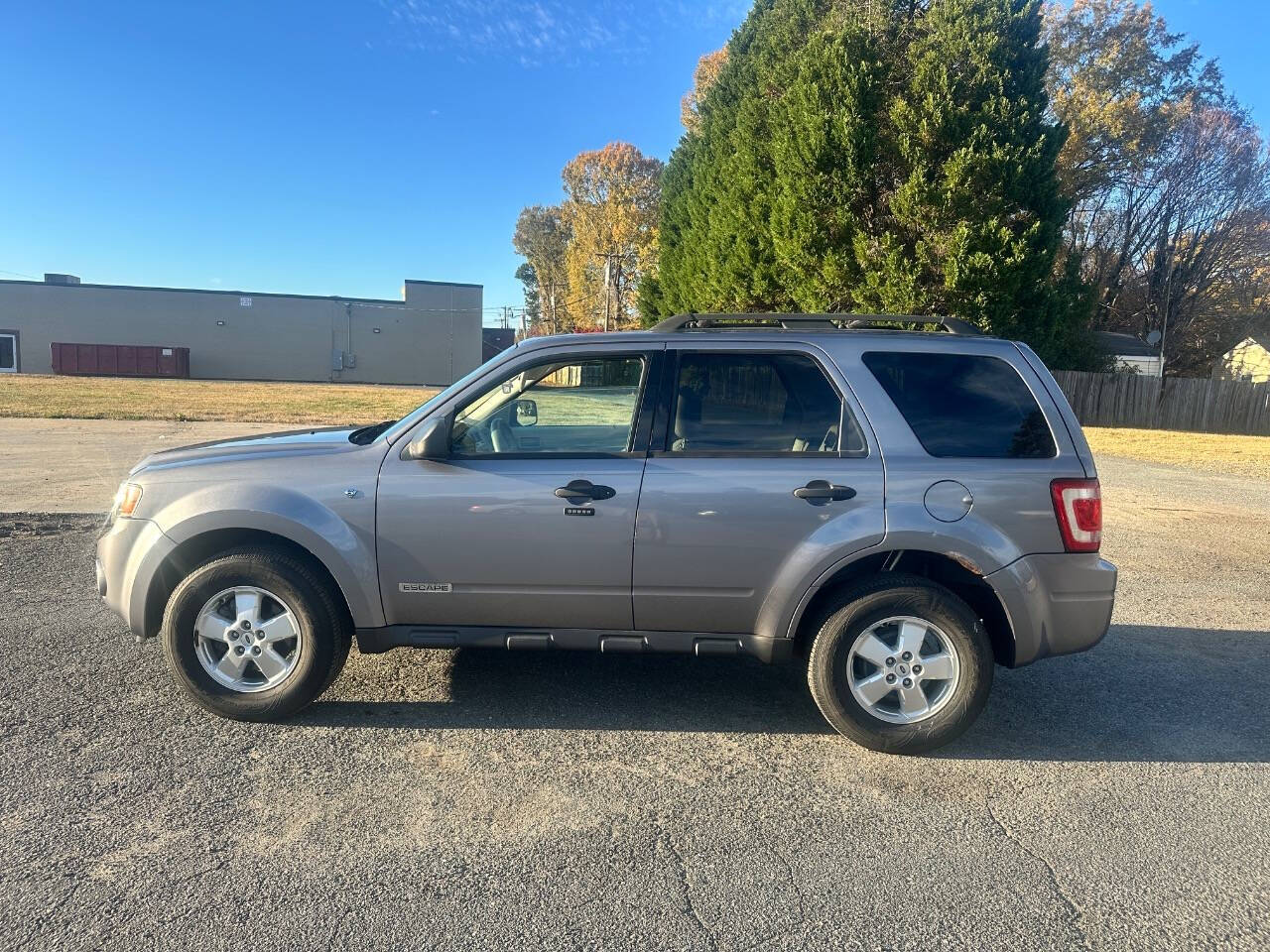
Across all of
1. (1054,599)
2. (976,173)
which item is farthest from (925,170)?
(1054,599)

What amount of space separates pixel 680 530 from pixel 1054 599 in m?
1.69

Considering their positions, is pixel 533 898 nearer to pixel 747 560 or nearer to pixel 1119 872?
pixel 747 560

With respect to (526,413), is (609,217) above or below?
above

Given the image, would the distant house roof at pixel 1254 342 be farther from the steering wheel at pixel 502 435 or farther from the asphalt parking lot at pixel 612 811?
the steering wheel at pixel 502 435

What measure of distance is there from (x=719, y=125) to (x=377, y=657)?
85.9 feet

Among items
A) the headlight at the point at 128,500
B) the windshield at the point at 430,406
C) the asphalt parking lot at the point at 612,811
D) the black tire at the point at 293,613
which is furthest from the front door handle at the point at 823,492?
the headlight at the point at 128,500

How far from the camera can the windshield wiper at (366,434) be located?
407 cm

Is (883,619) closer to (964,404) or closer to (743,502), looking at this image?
(743,502)

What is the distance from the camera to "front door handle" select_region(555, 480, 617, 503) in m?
3.64

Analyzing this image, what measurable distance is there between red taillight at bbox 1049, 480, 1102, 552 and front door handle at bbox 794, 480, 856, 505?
901 millimetres

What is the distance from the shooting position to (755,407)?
3.92 m

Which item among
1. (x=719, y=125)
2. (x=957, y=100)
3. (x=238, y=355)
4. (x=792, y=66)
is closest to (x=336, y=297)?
(x=238, y=355)

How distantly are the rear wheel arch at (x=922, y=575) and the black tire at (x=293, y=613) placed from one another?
84.5 inches

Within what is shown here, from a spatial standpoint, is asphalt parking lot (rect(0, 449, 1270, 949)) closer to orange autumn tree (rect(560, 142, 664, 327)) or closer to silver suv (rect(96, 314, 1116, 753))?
silver suv (rect(96, 314, 1116, 753))
